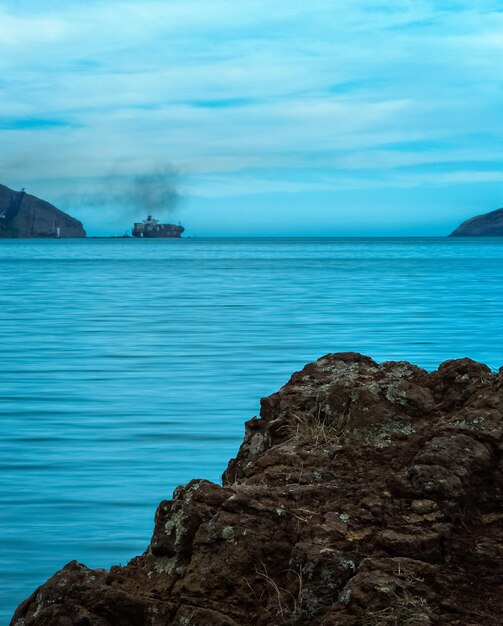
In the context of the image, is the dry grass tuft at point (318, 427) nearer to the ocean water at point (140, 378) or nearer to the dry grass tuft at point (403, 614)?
the dry grass tuft at point (403, 614)

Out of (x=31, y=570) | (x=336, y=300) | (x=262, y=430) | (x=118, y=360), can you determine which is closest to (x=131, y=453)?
(x=31, y=570)

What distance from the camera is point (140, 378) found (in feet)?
53.0

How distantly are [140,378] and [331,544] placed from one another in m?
12.9

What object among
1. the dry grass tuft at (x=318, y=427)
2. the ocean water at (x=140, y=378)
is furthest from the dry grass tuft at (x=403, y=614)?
the ocean water at (x=140, y=378)

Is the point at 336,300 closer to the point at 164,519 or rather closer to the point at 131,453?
the point at 131,453

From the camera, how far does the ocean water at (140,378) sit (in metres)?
7.36

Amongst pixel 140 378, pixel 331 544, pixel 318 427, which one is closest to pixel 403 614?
pixel 331 544

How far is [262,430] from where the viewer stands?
16.1 feet

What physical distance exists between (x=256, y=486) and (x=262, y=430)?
3.73ft

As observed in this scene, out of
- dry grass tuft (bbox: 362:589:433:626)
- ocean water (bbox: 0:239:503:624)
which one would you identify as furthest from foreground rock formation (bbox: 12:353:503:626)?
ocean water (bbox: 0:239:503:624)

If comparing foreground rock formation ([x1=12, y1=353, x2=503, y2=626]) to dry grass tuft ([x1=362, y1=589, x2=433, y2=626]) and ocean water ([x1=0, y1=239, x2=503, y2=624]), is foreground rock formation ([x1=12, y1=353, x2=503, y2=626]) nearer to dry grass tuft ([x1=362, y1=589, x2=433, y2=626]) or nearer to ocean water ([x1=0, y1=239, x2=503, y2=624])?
dry grass tuft ([x1=362, y1=589, x2=433, y2=626])

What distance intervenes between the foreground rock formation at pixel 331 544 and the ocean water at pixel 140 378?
216 centimetres

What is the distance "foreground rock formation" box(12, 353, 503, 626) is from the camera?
3.20 metres

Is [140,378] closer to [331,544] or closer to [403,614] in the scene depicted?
[331,544]
